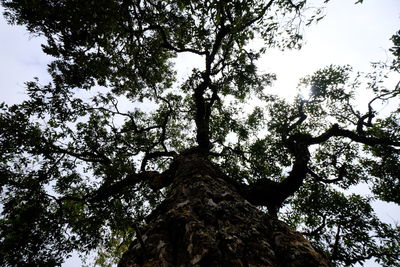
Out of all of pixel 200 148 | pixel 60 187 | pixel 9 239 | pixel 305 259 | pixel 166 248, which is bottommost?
pixel 9 239

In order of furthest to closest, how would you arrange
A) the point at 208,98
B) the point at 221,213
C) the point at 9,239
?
1. the point at 208,98
2. the point at 9,239
3. the point at 221,213

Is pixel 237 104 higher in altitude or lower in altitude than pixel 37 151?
higher

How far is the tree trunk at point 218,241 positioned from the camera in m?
1.69

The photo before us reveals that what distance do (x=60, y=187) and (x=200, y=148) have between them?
17.5 feet

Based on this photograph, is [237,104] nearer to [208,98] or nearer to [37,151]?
[208,98]

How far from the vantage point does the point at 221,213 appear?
8.37 feet

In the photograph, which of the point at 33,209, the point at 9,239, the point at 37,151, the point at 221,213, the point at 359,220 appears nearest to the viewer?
the point at 221,213

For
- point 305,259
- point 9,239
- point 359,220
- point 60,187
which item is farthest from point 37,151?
point 359,220

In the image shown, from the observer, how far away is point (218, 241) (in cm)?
188

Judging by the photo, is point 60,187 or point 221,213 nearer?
point 221,213

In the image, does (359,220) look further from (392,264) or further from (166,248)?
(166,248)

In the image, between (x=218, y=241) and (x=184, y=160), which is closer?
(x=218, y=241)

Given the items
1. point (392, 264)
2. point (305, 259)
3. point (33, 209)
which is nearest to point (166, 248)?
point (305, 259)

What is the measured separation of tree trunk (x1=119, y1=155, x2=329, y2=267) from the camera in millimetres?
1690
